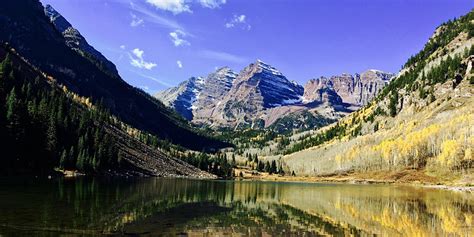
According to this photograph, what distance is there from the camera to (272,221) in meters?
45.1

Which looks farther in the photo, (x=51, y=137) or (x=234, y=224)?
(x=51, y=137)

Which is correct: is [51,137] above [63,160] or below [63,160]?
above

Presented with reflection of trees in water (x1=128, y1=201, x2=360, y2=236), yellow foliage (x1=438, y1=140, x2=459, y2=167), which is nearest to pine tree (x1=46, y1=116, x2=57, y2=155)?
reflection of trees in water (x1=128, y1=201, x2=360, y2=236)

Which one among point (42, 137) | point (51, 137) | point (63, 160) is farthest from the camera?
point (51, 137)

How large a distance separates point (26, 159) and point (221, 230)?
83578mm

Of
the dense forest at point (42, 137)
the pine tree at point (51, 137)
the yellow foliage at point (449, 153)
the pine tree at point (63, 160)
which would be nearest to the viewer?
the dense forest at point (42, 137)

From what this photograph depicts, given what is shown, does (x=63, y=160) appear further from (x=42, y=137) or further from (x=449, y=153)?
(x=449, y=153)

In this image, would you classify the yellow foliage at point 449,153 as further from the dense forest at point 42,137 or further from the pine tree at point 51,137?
the pine tree at point 51,137

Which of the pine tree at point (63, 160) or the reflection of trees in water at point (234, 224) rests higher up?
the pine tree at point (63, 160)

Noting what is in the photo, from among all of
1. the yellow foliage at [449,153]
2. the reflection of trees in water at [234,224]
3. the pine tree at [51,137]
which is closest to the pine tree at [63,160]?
the pine tree at [51,137]

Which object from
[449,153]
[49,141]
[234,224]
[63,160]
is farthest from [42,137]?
[449,153]

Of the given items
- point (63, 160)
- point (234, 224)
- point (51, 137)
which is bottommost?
point (234, 224)

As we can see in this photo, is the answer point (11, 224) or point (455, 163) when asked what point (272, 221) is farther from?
point (455, 163)

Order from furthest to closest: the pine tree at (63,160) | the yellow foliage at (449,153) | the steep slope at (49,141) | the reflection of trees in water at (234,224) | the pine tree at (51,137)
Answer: the yellow foliage at (449,153), the pine tree at (51,137), the pine tree at (63,160), the steep slope at (49,141), the reflection of trees in water at (234,224)
